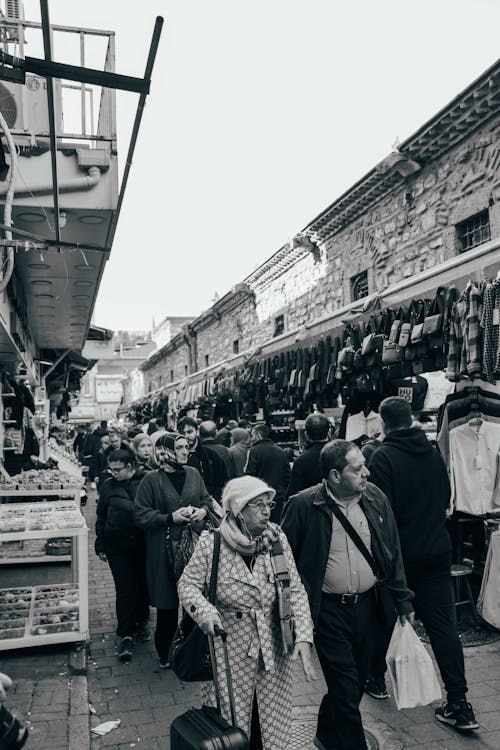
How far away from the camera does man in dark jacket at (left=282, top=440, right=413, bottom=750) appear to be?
3441 millimetres

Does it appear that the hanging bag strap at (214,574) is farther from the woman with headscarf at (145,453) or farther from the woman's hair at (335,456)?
the woman with headscarf at (145,453)

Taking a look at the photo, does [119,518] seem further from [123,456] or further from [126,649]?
[126,649]

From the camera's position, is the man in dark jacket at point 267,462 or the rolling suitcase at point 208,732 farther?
the man in dark jacket at point 267,462

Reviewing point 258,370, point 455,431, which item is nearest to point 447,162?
point 258,370

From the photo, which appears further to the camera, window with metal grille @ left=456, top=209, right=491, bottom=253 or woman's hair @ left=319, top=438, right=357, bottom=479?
window with metal grille @ left=456, top=209, right=491, bottom=253

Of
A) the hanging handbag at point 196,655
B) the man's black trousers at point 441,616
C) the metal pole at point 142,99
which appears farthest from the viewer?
the man's black trousers at point 441,616

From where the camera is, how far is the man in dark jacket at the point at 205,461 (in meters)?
7.06

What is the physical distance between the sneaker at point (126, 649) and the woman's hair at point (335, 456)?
2697mm

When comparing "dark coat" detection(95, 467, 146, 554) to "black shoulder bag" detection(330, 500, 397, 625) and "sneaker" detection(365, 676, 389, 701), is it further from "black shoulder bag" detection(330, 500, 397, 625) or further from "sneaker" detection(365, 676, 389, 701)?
"black shoulder bag" detection(330, 500, 397, 625)

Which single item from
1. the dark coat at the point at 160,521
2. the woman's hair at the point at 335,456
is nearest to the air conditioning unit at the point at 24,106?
the dark coat at the point at 160,521

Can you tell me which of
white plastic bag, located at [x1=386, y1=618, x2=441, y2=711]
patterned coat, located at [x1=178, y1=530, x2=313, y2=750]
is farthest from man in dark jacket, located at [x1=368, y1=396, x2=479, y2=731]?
patterned coat, located at [x1=178, y1=530, x2=313, y2=750]

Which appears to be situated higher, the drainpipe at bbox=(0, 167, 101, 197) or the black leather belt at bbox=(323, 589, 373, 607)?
the drainpipe at bbox=(0, 167, 101, 197)

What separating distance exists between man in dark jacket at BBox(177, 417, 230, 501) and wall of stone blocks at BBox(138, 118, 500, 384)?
15.4ft

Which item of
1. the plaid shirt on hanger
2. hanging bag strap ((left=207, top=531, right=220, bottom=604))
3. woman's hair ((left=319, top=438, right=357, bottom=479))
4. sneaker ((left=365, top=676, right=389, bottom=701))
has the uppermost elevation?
the plaid shirt on hanger
